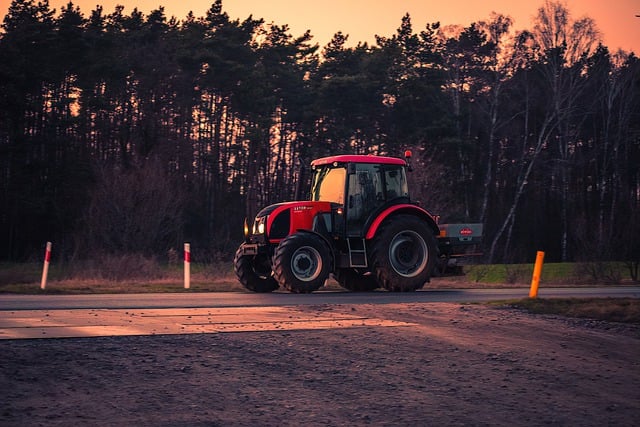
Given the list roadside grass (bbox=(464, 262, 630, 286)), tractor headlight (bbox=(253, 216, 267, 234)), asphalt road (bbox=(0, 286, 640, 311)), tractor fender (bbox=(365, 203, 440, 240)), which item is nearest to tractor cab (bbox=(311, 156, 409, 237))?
tractor fender (bbox=(365, 203, 440, 240))

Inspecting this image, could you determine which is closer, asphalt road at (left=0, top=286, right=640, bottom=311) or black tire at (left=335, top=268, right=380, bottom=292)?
asphalt road at (left=0, top=286, right=640, bottom=311)

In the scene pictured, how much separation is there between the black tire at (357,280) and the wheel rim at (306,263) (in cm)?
235

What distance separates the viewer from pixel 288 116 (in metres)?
60.9

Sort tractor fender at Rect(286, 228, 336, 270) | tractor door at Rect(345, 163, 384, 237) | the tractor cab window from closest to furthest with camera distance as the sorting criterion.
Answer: tractor fender at Rect(286, 228, 336, 270), tractor door at Rect(345, 163, 384, 237), the tractor cab window

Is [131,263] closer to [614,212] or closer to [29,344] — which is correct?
[29,344]

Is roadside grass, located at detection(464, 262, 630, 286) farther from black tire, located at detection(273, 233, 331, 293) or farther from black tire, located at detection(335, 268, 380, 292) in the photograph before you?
black tire, located at detection(273, 233, 331, 293)

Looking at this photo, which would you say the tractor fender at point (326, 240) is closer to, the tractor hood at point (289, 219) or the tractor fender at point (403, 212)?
the tractor hood at point (289, 219)

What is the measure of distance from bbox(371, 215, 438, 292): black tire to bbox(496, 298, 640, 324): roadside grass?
4.80 metres

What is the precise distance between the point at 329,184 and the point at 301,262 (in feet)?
7.80

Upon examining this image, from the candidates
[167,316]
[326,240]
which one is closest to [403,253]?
[326,240]

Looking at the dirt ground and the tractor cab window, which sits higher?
the tractor cab window

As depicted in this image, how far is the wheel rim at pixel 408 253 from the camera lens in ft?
66.3

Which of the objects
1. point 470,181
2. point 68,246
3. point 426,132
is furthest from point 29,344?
point 470,181

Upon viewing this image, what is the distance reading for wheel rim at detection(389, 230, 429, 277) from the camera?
20.2 m
